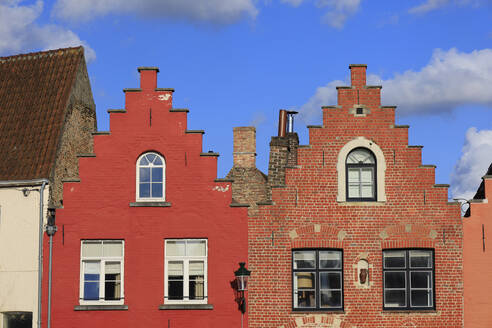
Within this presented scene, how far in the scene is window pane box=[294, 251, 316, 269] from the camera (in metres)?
22.3

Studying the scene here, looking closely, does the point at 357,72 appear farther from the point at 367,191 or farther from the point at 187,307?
the point at 187,307

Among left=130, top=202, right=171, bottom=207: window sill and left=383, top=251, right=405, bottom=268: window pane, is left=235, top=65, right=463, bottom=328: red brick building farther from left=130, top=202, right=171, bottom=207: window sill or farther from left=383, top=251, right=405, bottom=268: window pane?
left=130, top=202, right=171, bottom=207: window sill

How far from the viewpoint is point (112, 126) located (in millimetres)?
23000

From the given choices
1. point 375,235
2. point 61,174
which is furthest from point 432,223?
point 61,174

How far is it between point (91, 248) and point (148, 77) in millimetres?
5135

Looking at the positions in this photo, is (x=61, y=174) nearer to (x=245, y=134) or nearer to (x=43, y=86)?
(x=43, y=86)

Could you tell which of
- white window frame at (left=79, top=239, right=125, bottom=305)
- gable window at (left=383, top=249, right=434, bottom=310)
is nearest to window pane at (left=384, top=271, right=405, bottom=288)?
gable window at (left=383, top=249, right=434, bottom=310)

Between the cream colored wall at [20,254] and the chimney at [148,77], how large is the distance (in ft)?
13.4

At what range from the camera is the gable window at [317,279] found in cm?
2219


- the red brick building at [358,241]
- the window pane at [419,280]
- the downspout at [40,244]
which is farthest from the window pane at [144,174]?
the window pane at [419,280]

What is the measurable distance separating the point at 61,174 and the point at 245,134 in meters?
6.06

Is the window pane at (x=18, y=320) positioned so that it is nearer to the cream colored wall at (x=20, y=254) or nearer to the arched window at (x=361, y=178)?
the cream colored wall at (x=20, y=254)

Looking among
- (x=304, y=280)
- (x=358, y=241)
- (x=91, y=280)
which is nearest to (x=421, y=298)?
(x=358, y=241)

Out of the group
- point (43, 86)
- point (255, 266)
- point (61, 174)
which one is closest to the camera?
point (255, 266)
